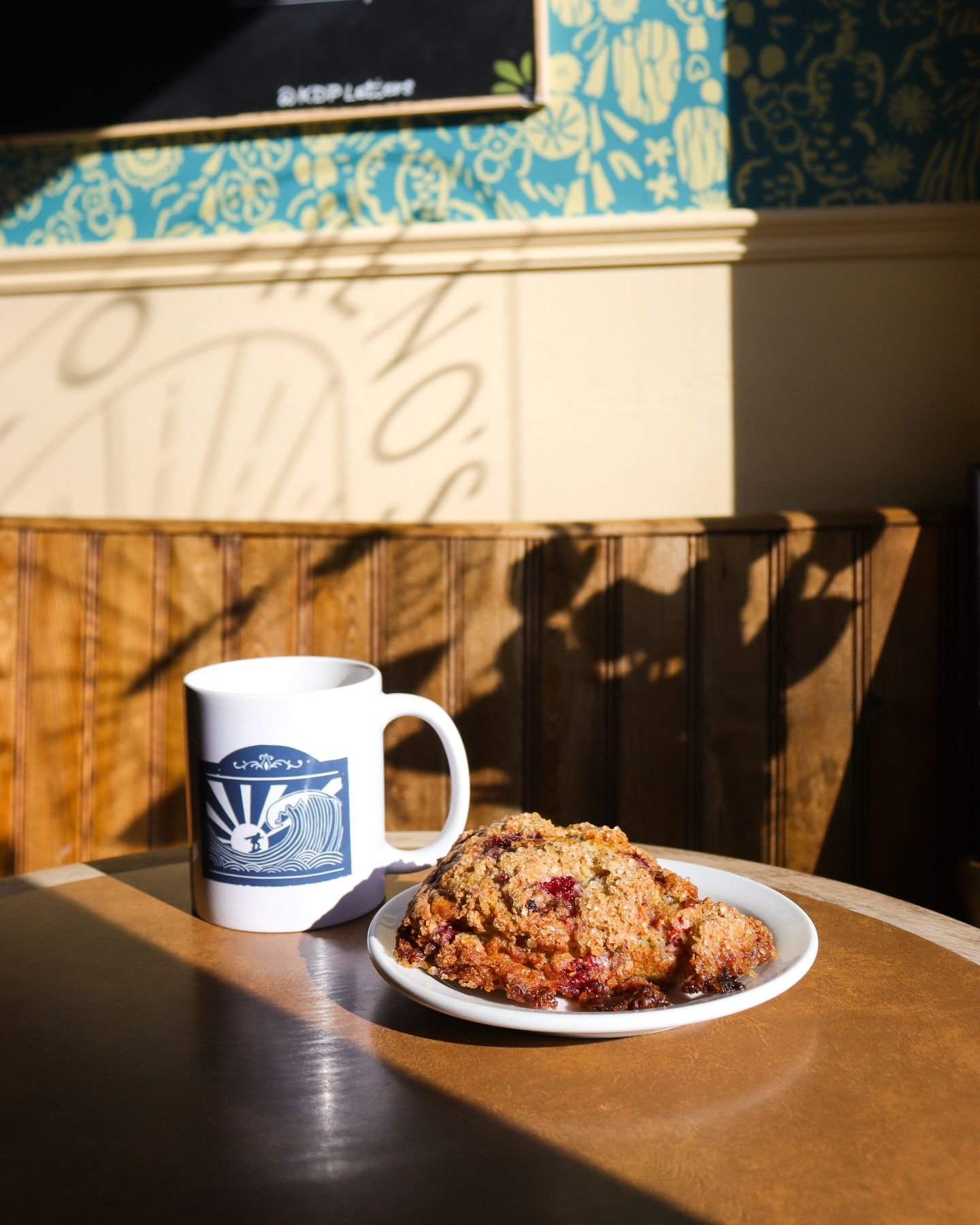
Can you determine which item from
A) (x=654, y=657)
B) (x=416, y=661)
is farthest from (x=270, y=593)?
(x=654, y=657)

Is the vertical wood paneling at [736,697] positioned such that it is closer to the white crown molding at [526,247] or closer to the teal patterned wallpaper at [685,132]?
the white crown molding at [526,247]

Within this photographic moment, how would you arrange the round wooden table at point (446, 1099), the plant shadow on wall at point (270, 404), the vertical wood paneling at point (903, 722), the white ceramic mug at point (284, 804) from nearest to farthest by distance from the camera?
the round wooden table at point (446, 1099) → the white ceramic mug at point (284, 804) → the vertical wood paneling at point (903, 722) → the plant shadow on wall at point (270, 404)

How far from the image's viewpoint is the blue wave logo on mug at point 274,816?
28.0 inches

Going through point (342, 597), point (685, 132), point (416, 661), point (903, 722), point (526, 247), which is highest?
point (685, 132)

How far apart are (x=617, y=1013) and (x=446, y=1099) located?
103mm

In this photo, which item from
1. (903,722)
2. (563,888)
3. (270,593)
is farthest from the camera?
(270,593)

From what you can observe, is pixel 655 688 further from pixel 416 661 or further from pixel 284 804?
pixel 284 804

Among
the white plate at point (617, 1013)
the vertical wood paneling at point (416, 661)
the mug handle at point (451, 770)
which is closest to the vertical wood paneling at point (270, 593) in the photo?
the vertical wood paneling at point (416, 661)

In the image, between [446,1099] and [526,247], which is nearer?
[446,1099]

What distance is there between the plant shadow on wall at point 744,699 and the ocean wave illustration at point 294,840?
928 mm

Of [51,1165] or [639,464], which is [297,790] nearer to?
[51,1165]

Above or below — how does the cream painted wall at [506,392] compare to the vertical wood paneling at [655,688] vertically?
above

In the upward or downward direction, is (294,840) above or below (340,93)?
below

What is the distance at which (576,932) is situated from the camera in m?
0.60
